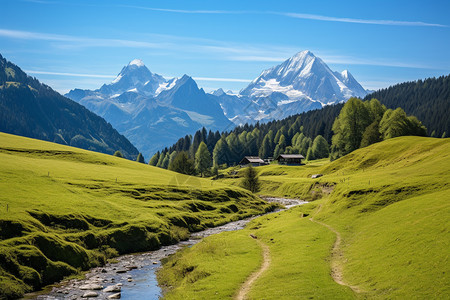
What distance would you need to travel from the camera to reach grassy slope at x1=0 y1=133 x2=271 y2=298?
37.0m

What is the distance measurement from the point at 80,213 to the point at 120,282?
57.2ft

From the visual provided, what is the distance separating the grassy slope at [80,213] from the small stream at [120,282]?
2.00 m

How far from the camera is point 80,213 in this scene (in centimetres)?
5128

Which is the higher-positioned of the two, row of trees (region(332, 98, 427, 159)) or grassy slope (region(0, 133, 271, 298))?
row of trees (region(332, 98, 427, 159))

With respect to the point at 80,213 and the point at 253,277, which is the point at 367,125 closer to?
the point at 80,213

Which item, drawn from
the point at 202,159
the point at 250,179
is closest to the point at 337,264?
the point at 250,179

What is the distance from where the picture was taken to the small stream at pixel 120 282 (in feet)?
109

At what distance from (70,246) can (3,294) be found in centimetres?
1156

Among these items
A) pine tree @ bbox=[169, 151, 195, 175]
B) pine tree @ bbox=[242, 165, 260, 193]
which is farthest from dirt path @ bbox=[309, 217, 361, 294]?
pine tree @ bbox=[169, 151, 195, 175]

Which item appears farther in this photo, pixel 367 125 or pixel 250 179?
pixel 367 125

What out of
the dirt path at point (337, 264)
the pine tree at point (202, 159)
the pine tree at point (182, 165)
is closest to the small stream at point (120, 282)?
the dirt path at point (337, 264)

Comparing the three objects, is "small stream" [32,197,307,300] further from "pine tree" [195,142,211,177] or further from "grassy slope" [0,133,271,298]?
"pine tree" [195,142,211,177]

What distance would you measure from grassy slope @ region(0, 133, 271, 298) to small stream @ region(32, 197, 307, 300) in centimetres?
200

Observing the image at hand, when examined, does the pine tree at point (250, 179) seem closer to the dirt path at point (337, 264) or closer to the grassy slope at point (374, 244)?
the grassy slope at point (374, 244)
